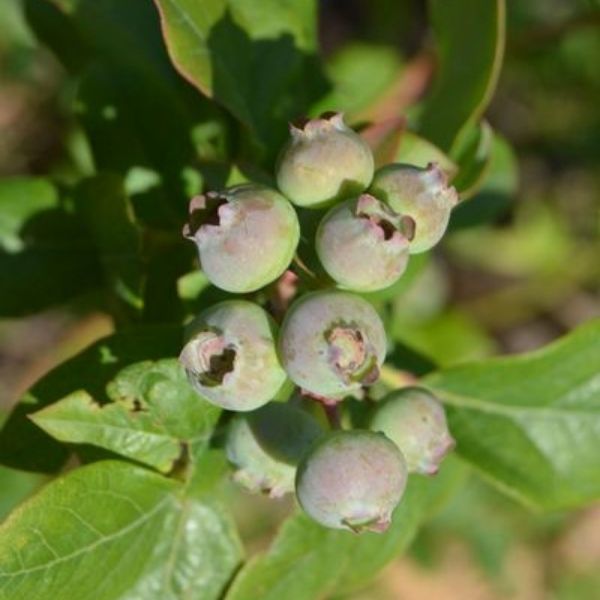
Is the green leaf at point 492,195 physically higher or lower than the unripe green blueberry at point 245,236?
lower

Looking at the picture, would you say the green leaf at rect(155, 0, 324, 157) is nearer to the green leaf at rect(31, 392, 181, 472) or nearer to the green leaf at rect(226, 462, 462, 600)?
the green leaf at rect(31, 392, 181, 472)

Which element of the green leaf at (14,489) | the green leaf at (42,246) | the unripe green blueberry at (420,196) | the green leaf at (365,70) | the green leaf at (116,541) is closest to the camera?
the unripe green blueberry at (420,196)

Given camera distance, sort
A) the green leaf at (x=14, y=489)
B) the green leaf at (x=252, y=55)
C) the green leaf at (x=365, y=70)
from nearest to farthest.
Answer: the green leaf at (x=252, y=55), the green leaf at (x=14, y=489), the green leaf at (x=365, y=70)

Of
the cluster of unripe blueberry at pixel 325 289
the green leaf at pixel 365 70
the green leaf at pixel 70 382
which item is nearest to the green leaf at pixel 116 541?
the green leaf at pixel 70 382

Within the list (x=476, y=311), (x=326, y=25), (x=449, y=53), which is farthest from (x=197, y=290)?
(x=326, y=25)

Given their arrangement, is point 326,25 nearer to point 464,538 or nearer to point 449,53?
point 464,538

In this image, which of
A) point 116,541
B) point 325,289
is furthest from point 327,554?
point 325,289

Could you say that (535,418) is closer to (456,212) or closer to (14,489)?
(456,212)

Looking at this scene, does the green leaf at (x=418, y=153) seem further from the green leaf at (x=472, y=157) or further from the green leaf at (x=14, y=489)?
the green leaf at (x=14, y=489)
